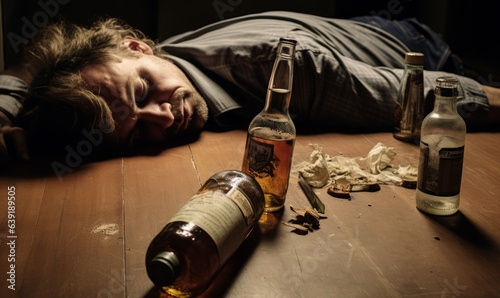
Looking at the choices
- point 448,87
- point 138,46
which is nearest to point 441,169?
point 448,87

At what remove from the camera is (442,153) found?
2.96ft

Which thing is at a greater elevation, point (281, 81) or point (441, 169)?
point (281, 81)

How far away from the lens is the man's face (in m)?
1.34

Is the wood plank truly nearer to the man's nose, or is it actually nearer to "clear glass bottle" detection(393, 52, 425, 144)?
the man's nose

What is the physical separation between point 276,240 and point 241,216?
15 cm

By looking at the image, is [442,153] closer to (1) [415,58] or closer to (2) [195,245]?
(2) [195,245]

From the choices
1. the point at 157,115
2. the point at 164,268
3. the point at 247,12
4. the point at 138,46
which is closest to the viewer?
the point at 164,268

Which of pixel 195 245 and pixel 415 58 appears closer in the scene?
pixel 195 245

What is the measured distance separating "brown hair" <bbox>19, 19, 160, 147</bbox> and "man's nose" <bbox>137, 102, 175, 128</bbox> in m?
0.09

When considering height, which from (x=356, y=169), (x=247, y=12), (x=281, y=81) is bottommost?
(x=356, y=169)

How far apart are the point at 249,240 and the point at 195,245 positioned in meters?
0.22

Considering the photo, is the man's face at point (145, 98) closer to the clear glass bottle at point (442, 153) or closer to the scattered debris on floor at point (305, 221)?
the scattered debris on floor at point (305, 221)

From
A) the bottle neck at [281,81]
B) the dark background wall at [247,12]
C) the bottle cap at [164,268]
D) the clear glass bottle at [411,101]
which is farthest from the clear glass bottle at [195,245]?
the dark background wall at [247,12]

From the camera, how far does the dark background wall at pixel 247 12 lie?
2.16m
